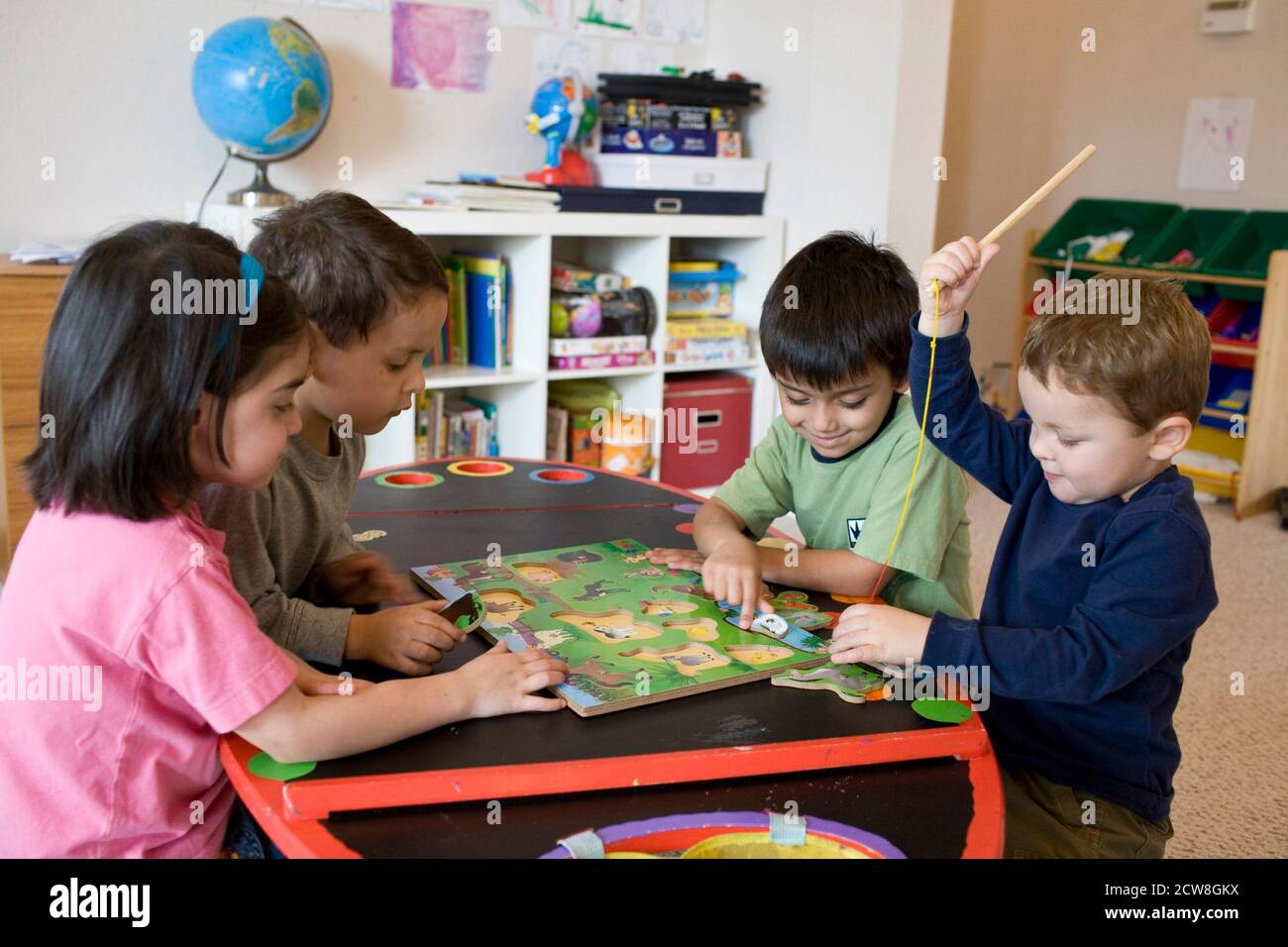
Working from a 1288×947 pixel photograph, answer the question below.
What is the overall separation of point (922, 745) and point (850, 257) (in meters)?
0.72

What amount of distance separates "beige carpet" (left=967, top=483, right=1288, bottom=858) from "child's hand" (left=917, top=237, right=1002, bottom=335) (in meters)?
1.11

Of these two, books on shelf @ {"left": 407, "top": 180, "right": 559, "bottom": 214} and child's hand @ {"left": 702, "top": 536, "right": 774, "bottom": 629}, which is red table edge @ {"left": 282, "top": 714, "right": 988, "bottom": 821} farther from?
books on shelf @ {"left": 407, "top": 180, "right": 559, "bottom": 214}

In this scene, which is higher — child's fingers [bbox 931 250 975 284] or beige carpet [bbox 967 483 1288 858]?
A: child's fingers [bbox 931 250 975 284]

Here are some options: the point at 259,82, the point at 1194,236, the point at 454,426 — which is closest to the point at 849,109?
the point at 454,426

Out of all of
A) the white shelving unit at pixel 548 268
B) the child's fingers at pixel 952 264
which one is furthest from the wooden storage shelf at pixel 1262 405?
the child's fingers at pixel 952 264

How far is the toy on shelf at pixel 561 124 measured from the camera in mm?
3273

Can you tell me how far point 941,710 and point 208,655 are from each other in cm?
60

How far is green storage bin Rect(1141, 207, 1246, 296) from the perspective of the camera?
13.3 ft

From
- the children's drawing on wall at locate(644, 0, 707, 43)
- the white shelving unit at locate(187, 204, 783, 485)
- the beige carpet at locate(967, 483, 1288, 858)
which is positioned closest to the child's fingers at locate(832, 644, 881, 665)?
the beige carpet at locate(967, 483, 1288, 858)

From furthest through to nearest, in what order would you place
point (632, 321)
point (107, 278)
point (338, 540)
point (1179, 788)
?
1. point (632, 321)
2. point (1179, 788)
3. point (338, 540)
4. point (107, 278)

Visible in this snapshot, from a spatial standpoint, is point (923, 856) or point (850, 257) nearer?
point (923, 856)

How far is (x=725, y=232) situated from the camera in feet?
11.3
